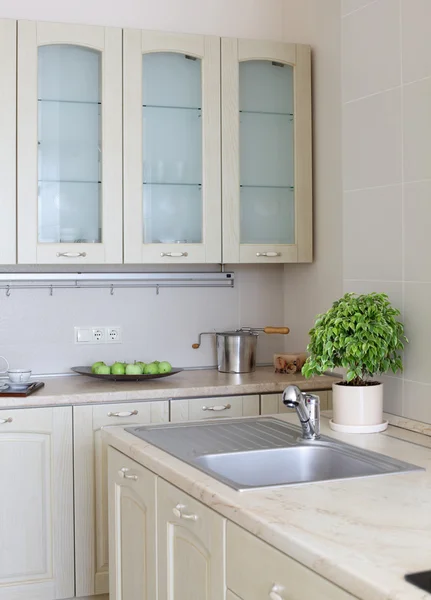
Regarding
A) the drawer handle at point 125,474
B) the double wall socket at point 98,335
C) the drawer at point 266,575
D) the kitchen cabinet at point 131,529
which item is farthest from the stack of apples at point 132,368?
the drawer at point 266,575

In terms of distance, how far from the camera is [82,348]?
147 inches

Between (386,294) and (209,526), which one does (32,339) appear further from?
(209,526)

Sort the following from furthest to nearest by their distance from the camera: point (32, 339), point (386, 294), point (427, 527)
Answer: point (32, 339), point (386, 294), point (427, 527)

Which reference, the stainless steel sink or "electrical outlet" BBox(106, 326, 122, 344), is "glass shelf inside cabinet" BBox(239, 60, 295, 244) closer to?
"electrical outlet" BBox(106, 326, 122, 344)

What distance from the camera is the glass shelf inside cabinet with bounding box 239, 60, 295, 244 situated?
145 inches

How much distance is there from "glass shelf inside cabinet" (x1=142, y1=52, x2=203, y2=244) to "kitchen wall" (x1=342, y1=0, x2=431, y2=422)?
105cm

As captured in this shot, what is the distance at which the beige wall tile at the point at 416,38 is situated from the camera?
2.33m

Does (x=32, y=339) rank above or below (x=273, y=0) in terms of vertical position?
below

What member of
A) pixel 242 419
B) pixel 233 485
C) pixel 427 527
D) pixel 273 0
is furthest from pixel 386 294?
pixel 273 0

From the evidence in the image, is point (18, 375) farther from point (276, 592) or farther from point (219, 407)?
point (276, 592)

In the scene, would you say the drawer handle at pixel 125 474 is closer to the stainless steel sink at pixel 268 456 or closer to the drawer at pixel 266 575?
the stainless steel sink at pixel 268 456

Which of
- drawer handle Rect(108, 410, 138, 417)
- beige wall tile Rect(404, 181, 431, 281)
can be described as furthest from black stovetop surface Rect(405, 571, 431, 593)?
drawer handle Rect(108, 410, 138, 417)

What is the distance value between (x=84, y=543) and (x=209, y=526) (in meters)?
1.61

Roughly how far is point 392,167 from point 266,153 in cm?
132
